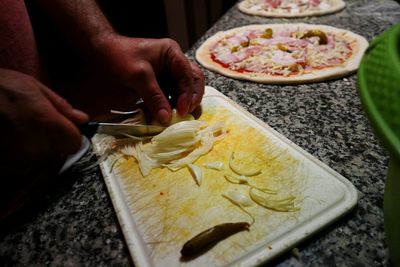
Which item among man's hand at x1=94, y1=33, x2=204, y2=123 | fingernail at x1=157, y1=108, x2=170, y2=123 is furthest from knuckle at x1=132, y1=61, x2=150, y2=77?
fingernail at x1=157, y1=108, x2=170, y2=123

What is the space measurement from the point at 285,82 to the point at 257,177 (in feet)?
1.78

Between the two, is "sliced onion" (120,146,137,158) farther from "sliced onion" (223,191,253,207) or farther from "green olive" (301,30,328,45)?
"green olive" (301,30,328,45)

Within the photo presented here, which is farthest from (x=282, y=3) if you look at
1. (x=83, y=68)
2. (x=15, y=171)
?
(x=15, y=171)

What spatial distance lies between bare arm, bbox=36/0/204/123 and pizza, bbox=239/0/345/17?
3.84 ft

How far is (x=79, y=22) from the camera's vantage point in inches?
39.5

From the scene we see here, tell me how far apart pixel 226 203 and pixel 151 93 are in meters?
0.40

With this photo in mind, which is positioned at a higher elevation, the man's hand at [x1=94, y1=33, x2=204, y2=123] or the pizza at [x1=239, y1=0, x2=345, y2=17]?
the man's hand at [x1=94, y1=33, x2=204, y2=123]

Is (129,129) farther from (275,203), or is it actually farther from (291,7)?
(291,7)

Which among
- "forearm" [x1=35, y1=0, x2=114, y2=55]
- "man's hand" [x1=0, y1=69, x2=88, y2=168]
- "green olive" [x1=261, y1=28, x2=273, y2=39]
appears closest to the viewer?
"man's hand" [x1=0, y1=69, x2=88, y2=168]

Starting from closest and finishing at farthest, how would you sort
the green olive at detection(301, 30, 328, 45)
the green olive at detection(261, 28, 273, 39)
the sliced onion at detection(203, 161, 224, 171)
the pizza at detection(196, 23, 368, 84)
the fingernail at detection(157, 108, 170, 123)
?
the sliced onion at detection(203, 161, 224, 171)
the fingernail at detection(157, 108, 170, 123)
the pizza at detection(196, 23, 368, 84)
the green olive at detection(301, 30, 328, 45)
the green olive at detection(261, 28, 273, 39)

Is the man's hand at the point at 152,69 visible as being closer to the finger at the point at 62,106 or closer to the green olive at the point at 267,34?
the finger at the point at 62,106

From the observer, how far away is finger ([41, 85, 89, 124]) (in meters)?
0.56

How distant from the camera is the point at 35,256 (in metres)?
0.61

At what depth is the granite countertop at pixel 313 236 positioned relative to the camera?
0.57 m
